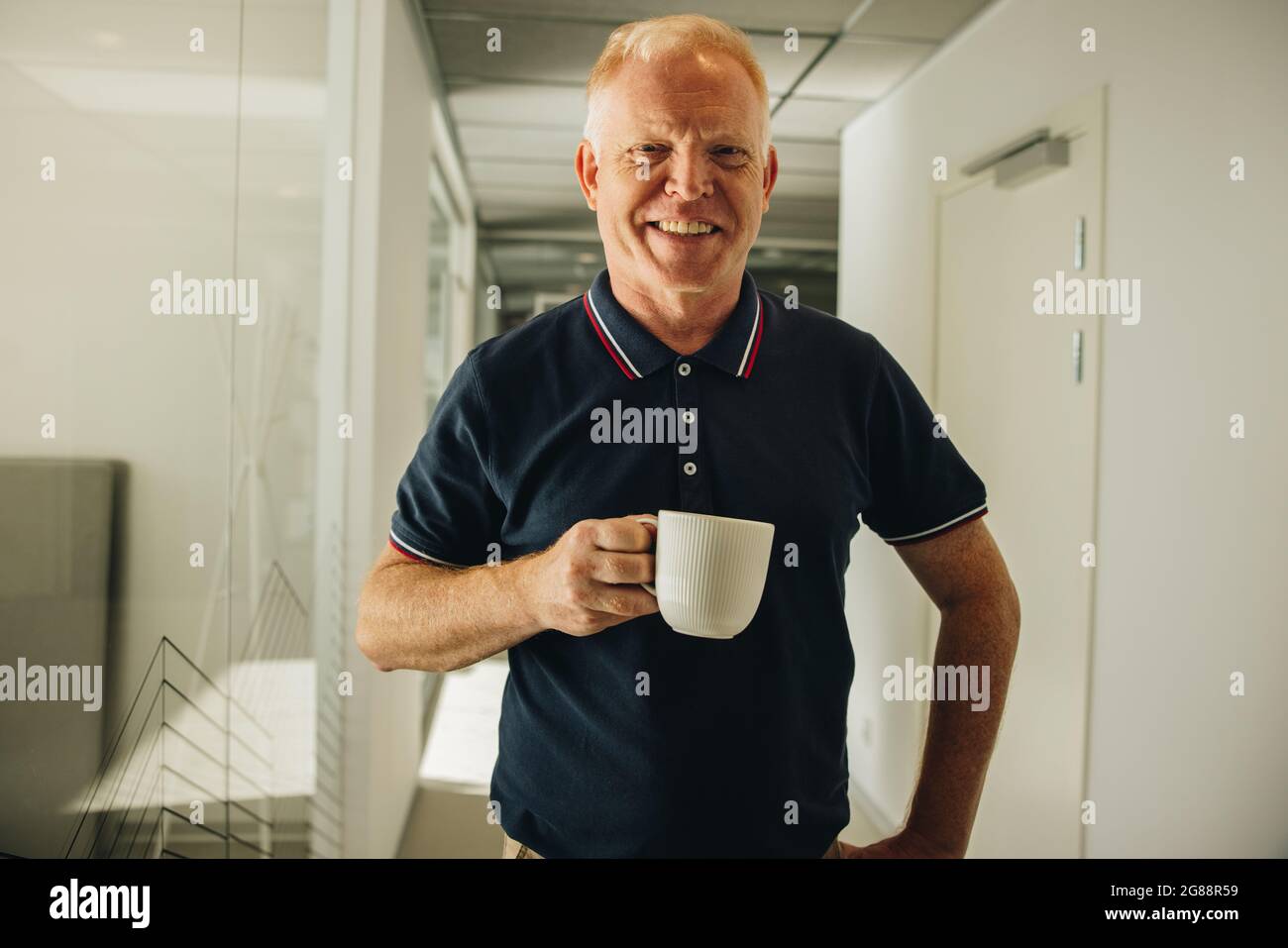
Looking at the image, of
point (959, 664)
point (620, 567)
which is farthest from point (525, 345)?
point (959, 664)

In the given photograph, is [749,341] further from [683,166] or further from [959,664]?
[959,664]

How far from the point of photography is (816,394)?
0.78m

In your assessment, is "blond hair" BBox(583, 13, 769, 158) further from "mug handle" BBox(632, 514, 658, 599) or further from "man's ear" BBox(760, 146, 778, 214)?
"mug handle" BBox(632, 514, 658, 599)

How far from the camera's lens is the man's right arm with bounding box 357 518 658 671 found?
1.98 feet

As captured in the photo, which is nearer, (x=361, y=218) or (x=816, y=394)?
(x=816, y=394)

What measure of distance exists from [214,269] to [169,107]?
0.20 m

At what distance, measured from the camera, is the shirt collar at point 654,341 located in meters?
0.77

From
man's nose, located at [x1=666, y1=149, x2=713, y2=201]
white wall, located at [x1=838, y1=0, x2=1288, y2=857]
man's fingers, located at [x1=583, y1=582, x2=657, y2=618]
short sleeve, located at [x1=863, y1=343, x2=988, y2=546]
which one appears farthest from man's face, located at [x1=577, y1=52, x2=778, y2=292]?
white wall, located at [x1=838, y1=0, x2=1288, y2=857]

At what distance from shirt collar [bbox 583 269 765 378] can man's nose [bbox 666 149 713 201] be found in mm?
120

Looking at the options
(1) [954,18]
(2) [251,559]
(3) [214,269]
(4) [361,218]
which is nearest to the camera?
(3) [214,269]

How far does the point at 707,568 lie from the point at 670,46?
0.48 metres

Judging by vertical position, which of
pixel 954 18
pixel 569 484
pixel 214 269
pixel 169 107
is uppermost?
pixel 954 18
